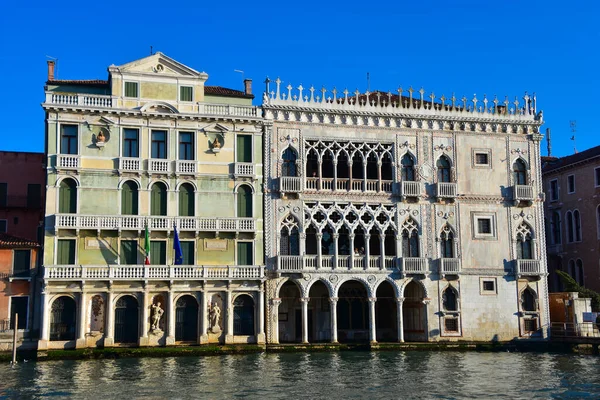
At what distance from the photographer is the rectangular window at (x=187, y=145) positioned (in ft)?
125

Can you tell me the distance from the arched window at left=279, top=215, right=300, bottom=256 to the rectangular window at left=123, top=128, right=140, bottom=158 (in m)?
7.81

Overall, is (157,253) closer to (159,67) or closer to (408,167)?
(159,67)

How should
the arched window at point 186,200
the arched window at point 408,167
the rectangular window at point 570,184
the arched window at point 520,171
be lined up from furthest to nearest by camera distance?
1. the rectangular window at point 570,184
2. the arched window at point 520,171
3. the arched window at point 408,167
4. the arched window at point 186,200

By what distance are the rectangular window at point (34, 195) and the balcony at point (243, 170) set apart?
1096cm

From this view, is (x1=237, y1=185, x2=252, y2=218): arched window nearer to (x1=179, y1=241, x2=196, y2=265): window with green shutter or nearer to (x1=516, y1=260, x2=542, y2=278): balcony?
(x1=179, y1=241, x2=196, y2=265): window with green shutter

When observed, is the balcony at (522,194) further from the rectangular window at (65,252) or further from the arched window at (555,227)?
the rectangular window at (65,252)

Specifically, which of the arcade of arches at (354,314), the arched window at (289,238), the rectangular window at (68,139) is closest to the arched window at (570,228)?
the arcade of arches at (354,314)

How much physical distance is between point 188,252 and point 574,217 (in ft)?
83.0

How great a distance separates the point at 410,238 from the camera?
133 feet

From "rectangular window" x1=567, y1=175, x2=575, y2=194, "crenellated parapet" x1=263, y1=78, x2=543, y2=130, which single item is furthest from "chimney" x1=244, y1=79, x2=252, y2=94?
"rectangular window" x1=567, y1=175, x2=575, y2=194

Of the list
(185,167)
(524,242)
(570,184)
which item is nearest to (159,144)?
(185,167)

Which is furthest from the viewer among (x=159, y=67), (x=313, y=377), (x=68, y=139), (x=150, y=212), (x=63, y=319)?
(x=159, y=67)

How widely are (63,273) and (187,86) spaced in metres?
10.5

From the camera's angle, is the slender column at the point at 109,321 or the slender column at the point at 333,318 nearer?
Result: the slender column at the point at 109,321
